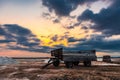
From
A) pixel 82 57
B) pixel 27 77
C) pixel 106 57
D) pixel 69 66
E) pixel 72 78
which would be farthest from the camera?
pixel 106 57

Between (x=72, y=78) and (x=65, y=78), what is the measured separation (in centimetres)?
68

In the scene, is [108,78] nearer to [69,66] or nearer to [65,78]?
[65,78]

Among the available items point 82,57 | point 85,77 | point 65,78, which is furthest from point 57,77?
point 82,57

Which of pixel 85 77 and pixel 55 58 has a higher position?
pixel 55 58

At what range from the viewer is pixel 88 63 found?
36.7m

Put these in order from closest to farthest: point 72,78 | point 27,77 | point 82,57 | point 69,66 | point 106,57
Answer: point 72,78, point 27,77, point 69,66, point 82,57, point 106,57

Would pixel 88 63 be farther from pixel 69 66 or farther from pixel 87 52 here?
pixel 69 66

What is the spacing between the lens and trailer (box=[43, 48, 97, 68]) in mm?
33213

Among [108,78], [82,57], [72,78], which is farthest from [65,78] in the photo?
[82,57]

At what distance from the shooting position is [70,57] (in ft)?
110

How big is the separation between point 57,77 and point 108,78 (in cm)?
488

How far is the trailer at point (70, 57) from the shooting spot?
3321cm

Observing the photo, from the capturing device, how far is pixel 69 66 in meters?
33.0

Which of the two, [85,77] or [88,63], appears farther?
[88,63]
